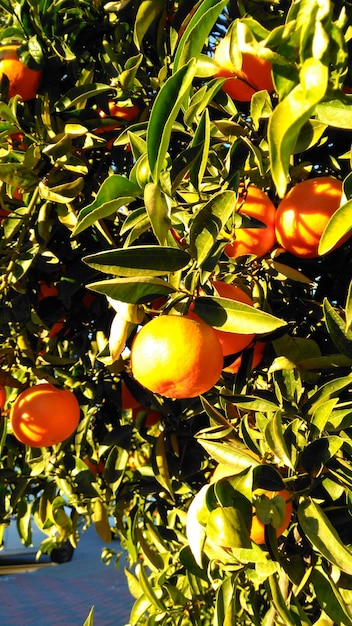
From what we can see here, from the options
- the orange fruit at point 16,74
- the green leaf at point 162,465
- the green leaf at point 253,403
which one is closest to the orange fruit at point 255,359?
the green leaf at point 253,403

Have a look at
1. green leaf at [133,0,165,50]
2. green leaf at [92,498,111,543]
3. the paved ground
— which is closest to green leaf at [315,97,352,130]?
green leaf at [133,0,165,50]

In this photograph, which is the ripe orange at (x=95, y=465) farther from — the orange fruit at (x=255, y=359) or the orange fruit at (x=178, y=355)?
the orange fruit at (x=178, y=355)

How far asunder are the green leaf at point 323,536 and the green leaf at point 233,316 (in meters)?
0.21

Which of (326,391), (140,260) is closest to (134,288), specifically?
(140,260)

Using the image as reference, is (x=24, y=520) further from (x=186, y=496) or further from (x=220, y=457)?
(x=220, y=457)

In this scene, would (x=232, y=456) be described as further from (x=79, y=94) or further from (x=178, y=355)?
(x=79, y=94)

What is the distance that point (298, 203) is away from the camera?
2.48 ft

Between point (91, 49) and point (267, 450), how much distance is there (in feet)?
2.84

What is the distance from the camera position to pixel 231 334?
2.41ft

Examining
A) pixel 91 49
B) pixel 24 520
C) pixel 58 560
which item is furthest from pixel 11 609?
pixel 91 49

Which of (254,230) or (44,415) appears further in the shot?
(44,415)

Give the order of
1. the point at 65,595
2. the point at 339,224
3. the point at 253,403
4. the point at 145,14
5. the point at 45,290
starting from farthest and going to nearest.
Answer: the point at 65,595 < the point at 45,290 < the point at 145,14 < the point at 253,403 < the point at 339,224

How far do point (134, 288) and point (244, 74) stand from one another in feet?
1.21

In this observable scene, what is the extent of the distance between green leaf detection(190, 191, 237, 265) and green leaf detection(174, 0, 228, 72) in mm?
144
